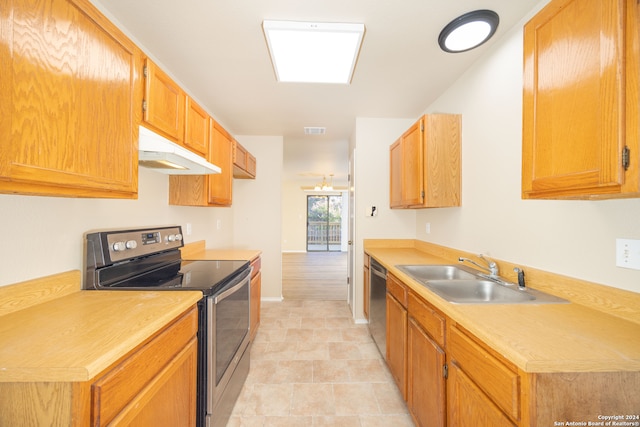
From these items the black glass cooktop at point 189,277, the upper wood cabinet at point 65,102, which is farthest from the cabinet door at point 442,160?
the upper wood cabinet at point 65,102

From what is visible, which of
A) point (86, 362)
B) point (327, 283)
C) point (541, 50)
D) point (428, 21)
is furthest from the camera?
point (327, 283)

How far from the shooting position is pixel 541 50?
104cm

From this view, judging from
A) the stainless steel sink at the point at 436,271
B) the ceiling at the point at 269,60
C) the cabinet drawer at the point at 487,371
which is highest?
the ceiling at the point at 269,60

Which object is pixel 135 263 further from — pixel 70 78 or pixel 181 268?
pixel 70 78

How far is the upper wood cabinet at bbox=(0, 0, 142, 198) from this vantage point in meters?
0.75

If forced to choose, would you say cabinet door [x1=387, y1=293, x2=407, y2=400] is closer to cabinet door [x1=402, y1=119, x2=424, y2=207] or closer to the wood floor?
cabinet door [x1=402, y1=119, x2=424, y2=207]

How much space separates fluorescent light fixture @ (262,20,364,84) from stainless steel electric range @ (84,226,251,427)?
154 centimetres

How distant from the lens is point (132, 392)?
84 centimetres

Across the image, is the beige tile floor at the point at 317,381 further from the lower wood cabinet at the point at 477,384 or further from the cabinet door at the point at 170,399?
the cabinet door at the point at 170,399

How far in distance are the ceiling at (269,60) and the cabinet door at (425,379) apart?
6.12ft

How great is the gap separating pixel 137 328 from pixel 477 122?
2402mm

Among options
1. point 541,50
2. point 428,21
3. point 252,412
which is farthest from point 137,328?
point 428,21

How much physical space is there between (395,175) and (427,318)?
5.88 ft

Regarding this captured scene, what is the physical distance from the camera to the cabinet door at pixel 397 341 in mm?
1698
